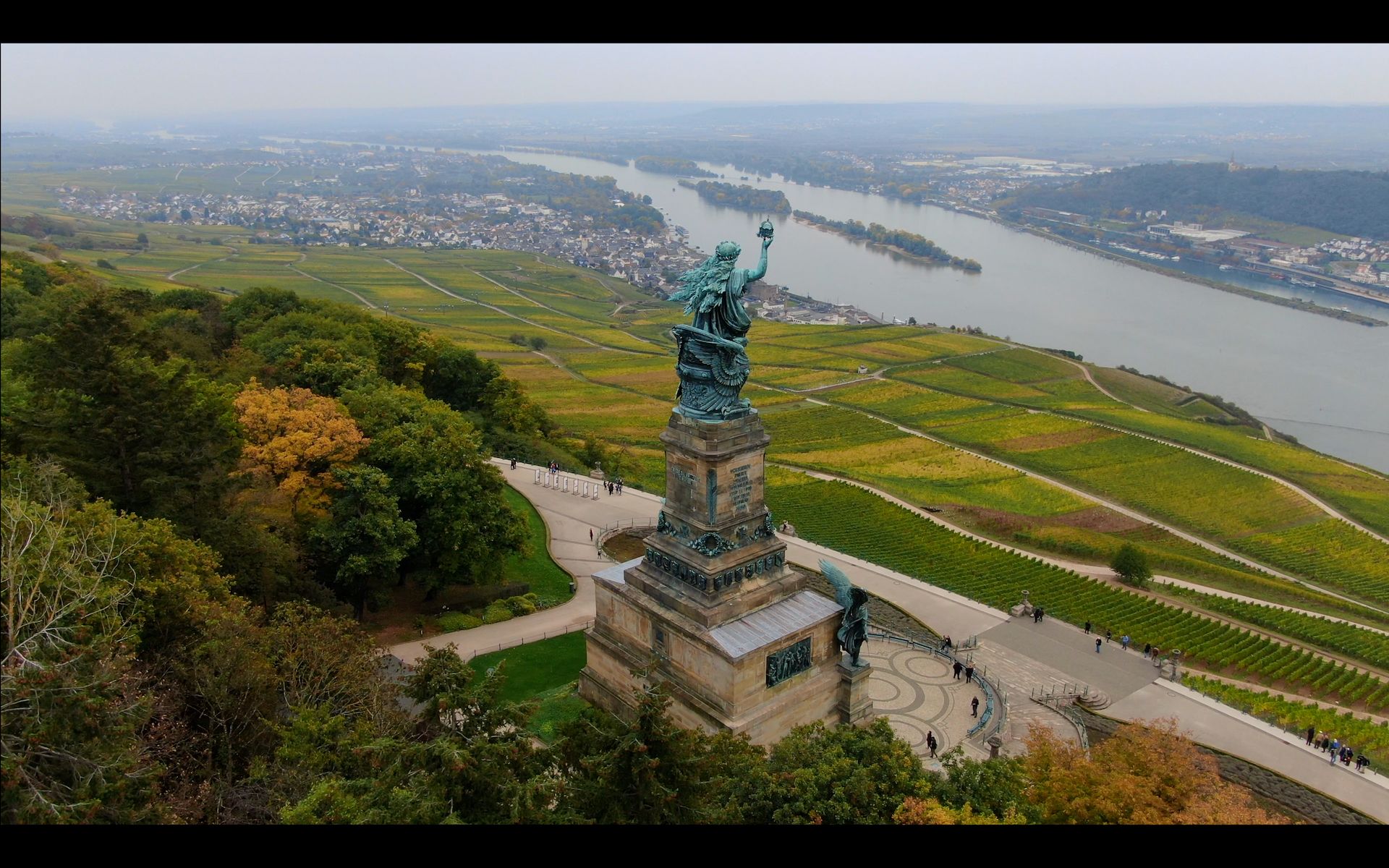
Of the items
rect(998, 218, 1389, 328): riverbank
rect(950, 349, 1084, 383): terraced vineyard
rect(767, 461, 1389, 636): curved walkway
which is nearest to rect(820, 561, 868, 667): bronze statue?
rect(767, 461, 1389, 636): curved walkway

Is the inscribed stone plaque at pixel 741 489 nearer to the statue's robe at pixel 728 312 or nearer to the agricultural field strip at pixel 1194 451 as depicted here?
the statue's robe at pixel 728 312

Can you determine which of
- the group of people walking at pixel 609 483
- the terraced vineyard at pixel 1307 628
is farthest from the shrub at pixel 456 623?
the terraced vineyard at pixel 1307 628

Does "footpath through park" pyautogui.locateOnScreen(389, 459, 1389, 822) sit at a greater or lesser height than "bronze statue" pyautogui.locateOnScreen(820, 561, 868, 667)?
lesser

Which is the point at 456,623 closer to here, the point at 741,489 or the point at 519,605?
the point at 519,605

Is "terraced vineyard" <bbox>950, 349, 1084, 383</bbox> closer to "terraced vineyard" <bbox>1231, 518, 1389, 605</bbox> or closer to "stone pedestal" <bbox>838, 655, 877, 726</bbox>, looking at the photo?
"terraced vineyard" <bbox>1231, 518, 1389, 605</bbox>

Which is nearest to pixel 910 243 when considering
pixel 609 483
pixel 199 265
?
pixel 199 265
